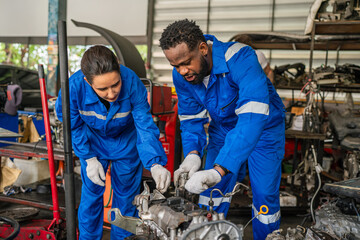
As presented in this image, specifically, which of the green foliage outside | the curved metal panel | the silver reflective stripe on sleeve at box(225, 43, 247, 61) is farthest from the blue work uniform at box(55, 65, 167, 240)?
the green foliage outside

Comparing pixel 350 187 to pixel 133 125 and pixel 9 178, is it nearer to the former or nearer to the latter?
pixel 133 125

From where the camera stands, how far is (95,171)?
1842 mm

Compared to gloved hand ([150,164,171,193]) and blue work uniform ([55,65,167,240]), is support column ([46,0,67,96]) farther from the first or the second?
gloved hand ([150,164,171,193])

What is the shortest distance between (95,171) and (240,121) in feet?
3.17

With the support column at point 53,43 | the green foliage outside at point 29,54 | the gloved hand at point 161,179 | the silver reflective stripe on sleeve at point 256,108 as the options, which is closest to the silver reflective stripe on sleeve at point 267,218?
the gloved hand at point 161,179

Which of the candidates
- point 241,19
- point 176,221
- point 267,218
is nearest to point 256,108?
point 176,221

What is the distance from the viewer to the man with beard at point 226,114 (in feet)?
4.31

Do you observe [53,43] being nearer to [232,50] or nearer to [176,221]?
[232,50]

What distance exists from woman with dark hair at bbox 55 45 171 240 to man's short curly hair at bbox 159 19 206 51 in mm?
351

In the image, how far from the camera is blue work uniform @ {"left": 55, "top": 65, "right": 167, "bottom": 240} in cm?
176

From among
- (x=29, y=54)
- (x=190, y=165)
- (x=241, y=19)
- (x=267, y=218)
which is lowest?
(x=267, y=218)

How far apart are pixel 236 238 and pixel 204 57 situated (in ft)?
2.66

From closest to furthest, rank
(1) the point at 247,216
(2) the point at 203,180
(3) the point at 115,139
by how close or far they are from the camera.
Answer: (2) the point at 203,180
(3) the point at 115,139
(1) the point at 247,216

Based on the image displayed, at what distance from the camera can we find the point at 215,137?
185cm
